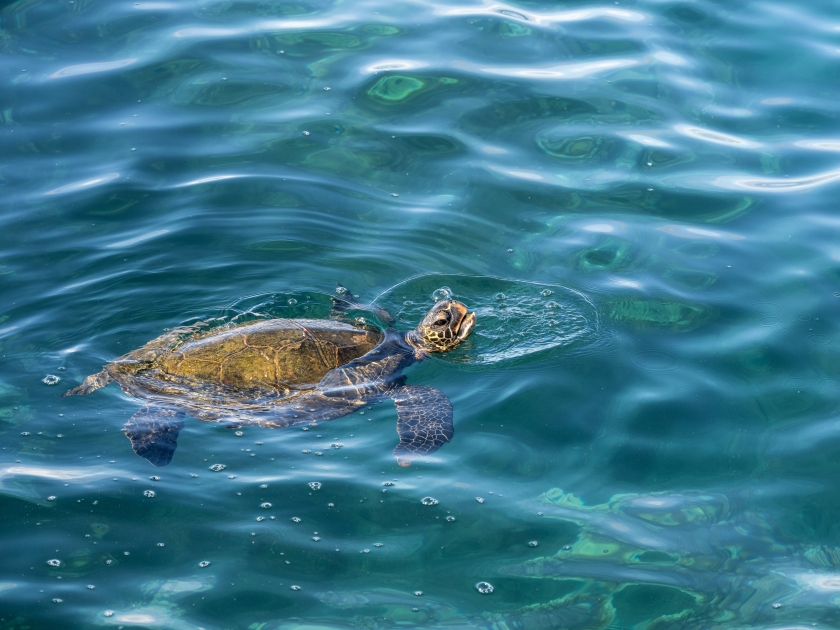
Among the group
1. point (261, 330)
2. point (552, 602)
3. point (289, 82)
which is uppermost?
point (289, 82)

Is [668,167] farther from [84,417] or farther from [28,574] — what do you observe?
[28,574]

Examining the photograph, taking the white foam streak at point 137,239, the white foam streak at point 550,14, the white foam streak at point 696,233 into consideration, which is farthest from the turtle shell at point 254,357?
the white foam streak at point 550,14

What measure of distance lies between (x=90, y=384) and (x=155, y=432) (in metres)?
0.80

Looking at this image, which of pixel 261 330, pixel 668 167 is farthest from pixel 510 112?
pixel 261 330

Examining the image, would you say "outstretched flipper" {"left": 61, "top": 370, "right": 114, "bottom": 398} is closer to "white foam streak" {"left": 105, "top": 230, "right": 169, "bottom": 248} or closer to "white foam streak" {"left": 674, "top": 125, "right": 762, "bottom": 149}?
"white foam streak" {"left": 105, "top": 230, "right": 169, "bottom": 248}

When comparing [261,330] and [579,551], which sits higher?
[261,330]

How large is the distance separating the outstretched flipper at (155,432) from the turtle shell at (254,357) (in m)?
0.35

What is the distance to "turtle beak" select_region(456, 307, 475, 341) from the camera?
674cm

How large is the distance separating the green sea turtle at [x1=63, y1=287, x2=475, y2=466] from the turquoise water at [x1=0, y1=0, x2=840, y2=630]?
5.5 inches

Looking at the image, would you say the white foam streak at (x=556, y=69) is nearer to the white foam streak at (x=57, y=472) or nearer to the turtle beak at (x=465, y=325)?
the turtle beak at (x=465, y=325)

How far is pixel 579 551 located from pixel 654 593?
496 millimetres

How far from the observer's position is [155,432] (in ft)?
18.6

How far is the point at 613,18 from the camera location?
38.8 feet

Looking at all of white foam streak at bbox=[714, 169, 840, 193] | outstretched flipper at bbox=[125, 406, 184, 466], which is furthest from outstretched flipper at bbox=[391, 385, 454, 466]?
white foam streak at bbox=[714, 169, 840, 193]
